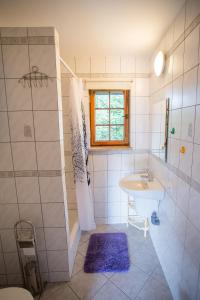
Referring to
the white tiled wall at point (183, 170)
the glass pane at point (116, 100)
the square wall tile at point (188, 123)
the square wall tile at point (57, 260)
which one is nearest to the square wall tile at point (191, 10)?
the white tiled wall at point (183, 170)

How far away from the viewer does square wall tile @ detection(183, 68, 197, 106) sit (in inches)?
43.8

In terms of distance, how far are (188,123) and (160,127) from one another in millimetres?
670

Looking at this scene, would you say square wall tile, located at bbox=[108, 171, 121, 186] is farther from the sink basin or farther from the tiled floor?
the tiled floor

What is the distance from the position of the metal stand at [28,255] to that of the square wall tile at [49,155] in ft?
1.64

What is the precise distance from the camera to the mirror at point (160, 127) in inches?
65.7

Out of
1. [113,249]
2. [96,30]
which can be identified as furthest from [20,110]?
[113,249]

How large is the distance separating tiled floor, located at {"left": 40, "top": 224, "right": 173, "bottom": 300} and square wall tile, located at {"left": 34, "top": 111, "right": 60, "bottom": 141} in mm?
1415

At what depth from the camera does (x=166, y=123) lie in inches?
65.4

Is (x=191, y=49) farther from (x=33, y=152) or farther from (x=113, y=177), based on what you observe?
(x=113, y=177)

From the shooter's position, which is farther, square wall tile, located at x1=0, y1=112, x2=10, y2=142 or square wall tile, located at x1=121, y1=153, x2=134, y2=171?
square wall tile, located at x1=121, y1=153, x2=134, y2=171

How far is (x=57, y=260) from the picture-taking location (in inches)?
63.8

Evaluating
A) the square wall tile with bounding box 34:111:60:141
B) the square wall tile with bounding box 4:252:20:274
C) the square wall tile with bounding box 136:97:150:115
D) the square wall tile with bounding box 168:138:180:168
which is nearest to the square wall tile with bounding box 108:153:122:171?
the square wall tile with bounding box 136:97:150:115

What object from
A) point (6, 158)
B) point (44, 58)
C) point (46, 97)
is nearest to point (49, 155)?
point (6, 158)

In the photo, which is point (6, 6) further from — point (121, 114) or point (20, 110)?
point (121, 114)
